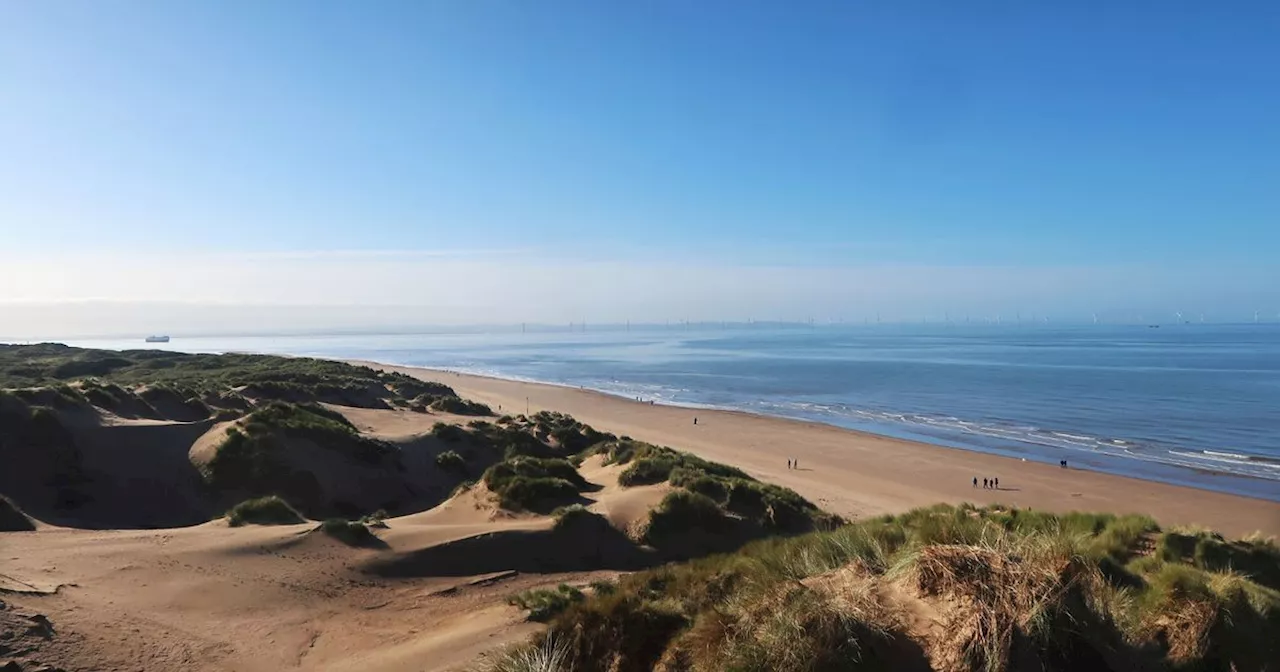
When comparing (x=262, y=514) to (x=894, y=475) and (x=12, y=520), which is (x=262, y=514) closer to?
(x=12, y=520)

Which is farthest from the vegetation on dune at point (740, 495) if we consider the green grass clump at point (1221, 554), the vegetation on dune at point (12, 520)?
the vegetation on dune at point (12, 520)

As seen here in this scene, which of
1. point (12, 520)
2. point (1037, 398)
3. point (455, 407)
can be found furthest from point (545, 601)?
point (1037, 398)

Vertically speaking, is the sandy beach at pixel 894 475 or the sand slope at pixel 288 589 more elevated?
the sand slope at pixel 288 589

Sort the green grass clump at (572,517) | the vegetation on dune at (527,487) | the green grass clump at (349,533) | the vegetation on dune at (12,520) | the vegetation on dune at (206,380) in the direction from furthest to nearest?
the vegetation on dune at (206,380), the vegetation on dune at (527,487), the green grass clump at (572,517), the green grass clump at (349,533), the vegetation on dune at (12,520)

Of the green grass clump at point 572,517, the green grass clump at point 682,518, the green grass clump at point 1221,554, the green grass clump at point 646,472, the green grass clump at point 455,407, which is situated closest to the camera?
the green grass clump at point 1221,554

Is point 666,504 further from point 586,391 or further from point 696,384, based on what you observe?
point 696,384

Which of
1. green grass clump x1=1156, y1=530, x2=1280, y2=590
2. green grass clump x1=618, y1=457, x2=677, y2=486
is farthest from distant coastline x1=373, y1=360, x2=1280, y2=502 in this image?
green grass clump x1=618, y1=457, x2=677, y2=486

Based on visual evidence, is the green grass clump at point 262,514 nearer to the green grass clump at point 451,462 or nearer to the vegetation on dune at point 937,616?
the green grass clump at point 451,462

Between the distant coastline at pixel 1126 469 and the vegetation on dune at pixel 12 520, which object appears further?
the distant coastline at pixel 1126 469
